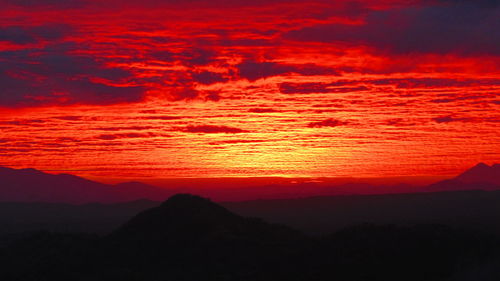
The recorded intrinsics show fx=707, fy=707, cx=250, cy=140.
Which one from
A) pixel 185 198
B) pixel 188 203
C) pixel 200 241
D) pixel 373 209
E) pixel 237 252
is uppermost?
pixel 373 209

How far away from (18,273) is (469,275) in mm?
28534

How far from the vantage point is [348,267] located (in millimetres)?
40438

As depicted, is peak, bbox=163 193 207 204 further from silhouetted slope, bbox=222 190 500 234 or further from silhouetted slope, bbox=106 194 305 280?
silhouetted slope, bbox=222 190 500 234

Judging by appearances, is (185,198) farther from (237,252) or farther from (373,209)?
(373,209)

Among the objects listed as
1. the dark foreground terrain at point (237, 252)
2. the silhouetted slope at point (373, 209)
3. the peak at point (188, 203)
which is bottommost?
the dark foreground terrain at point (237, 252)

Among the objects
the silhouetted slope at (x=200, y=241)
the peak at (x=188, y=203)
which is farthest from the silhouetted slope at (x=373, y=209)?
the silhouetted slope at (x=200, y=241)

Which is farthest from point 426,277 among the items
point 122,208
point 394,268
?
point 122,208

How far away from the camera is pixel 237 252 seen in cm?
4784

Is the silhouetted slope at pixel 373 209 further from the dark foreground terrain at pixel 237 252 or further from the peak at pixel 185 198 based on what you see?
the dark foreground terrain at pixel 237 252

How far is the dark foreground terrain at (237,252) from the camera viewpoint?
40344mm

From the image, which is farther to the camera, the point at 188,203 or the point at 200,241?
the point at 188,203

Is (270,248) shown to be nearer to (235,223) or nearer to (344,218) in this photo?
(235,223)

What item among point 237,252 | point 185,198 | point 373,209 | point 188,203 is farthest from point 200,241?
point 373,209

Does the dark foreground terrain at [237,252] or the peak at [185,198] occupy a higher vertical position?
the peak at [185,198]
